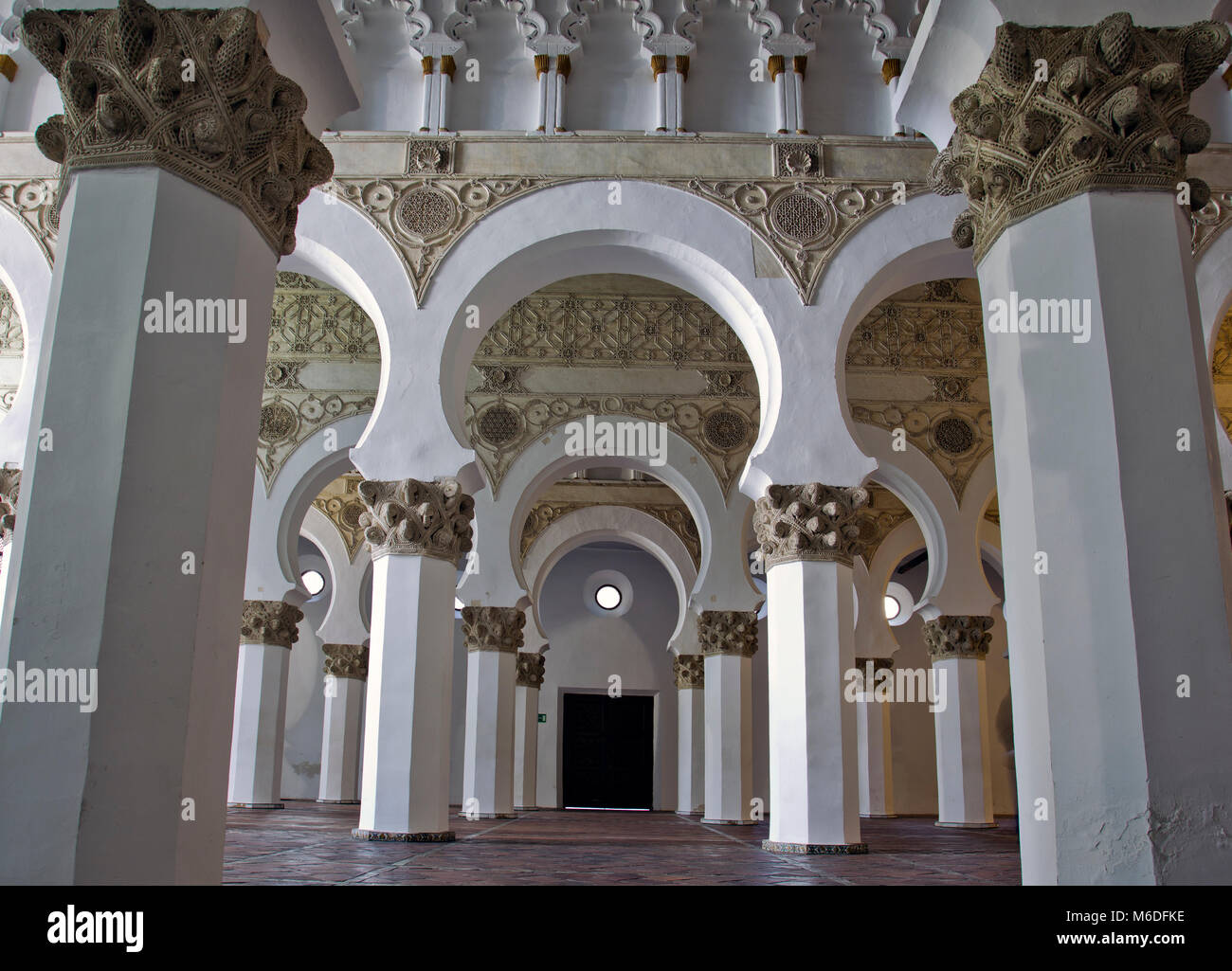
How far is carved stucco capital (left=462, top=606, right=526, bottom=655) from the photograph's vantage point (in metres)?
9.42

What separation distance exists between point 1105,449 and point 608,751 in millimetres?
13759

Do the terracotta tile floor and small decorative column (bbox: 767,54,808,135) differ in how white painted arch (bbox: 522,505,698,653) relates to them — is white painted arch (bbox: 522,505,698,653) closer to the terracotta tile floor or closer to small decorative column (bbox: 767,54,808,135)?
the terracotta tile floor

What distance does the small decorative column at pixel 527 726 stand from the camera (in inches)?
480

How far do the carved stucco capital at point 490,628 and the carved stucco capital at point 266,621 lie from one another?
1.59 meters

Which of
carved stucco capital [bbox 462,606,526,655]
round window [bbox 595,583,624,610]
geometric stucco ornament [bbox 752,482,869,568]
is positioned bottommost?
carved stucco capital [bbox 462,606,526,655]

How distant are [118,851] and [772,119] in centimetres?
625

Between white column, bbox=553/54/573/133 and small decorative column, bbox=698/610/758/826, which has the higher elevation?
white column, bbox=553/54/573/133

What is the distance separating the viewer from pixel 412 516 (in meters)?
6.10

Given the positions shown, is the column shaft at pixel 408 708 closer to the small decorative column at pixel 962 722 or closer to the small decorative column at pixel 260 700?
the small decorative column at pixel 260 700

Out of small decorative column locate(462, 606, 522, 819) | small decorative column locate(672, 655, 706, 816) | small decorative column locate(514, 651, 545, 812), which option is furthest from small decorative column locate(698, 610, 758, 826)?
small decorative column locate(514, 651, 545, 812)

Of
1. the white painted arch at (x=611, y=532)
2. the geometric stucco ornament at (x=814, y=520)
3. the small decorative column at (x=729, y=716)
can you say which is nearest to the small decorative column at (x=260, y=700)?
the white painted arch at (x=611, y=532)

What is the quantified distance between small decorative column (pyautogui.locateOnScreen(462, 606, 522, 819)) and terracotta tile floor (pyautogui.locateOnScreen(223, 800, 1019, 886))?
0.95 metres

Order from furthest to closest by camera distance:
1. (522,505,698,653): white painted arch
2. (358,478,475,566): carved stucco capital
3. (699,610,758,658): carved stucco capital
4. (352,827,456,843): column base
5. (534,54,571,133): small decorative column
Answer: (522,505,698,653): white painted arch < (699,610,758,658): carved stucco capital < (534,54,571,133): small decorative column < (358,478,475,566): carved stucco capital < (352,827,456,843): column base
